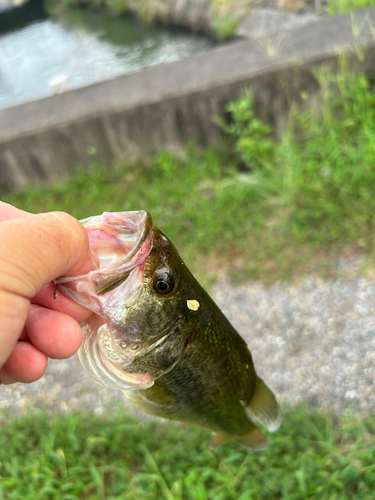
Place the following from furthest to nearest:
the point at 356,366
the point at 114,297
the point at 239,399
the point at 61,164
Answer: the point at 61,164
the point at 356,366
the point at 239,399
the point at 114,297

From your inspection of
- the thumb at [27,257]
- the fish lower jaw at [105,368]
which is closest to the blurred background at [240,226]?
the fish lower jaw at [105,368]

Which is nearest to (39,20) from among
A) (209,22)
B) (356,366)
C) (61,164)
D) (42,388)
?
(209,22)

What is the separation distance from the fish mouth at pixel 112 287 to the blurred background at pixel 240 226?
51.9 inches

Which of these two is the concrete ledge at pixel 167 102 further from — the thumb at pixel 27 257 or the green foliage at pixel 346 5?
the thumb at pixel 27 257

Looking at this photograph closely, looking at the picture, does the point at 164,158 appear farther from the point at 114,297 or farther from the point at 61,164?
the point at 114,297

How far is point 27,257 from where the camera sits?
3.55ft

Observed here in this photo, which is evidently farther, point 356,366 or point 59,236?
point 356,366

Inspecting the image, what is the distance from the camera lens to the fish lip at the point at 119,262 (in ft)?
4.22

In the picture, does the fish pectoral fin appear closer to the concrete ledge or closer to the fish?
the fish

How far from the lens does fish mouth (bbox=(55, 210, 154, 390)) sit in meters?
1.30

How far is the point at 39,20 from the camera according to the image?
12500 millimetres

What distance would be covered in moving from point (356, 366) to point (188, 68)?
366 centimetres

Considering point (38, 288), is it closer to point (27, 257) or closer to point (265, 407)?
point (27, 257)

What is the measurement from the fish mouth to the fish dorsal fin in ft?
2.14
